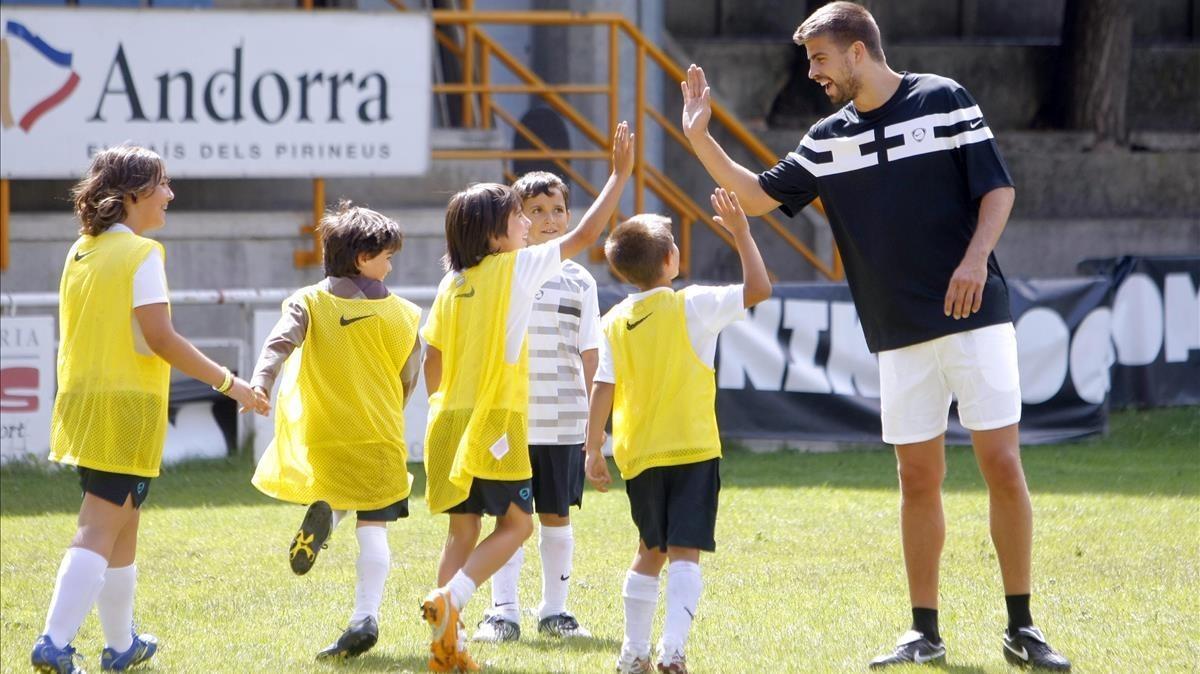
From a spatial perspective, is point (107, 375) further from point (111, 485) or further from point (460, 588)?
point (460, 588)

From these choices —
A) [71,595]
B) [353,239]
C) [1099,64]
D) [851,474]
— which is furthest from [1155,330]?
[71,595]

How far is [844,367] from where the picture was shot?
1129 cm

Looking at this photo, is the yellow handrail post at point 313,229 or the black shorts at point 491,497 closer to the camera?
the black shorts at point 491,497

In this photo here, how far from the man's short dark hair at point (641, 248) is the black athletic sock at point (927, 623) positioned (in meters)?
1.32

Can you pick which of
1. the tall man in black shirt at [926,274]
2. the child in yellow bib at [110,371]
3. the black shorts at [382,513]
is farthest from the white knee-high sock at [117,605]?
the tall man in black shirt at [926,274]

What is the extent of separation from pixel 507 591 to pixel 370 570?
0.64 m

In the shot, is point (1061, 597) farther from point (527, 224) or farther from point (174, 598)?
point (174, 598)

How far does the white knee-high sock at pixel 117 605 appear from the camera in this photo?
514 centimetres

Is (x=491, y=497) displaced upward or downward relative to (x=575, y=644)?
upward

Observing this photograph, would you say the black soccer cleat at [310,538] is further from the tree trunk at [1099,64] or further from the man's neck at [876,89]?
the tree trunk at [1099,64]

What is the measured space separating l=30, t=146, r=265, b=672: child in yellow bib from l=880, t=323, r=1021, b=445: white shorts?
197 cm

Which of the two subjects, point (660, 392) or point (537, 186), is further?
point (537, 186)

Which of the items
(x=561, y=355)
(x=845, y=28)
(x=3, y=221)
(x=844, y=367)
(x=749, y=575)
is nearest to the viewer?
(x=845, y=28)

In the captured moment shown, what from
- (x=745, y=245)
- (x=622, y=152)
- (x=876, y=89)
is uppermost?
(x=876, y=89)
